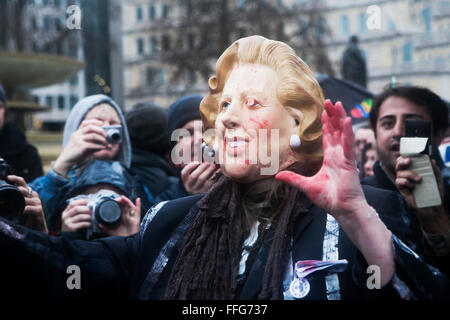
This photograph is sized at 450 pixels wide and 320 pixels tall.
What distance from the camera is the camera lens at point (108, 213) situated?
2674 mm

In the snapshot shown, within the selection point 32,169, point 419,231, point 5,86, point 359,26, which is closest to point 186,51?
point 359,26

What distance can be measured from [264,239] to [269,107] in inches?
16.9

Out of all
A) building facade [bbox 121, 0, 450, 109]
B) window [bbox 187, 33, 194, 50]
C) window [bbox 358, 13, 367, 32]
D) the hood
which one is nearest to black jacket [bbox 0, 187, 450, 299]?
the hood

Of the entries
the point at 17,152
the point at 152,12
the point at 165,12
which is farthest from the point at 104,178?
the point at 152,12

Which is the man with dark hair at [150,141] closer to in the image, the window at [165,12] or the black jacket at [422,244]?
the black jacket at [422,244]

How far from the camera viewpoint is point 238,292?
1.90m

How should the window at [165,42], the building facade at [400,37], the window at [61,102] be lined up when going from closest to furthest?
the building facade at [400,37] < the window at [165,42] < the window at [61,102]

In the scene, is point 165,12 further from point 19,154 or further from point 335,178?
point 335,178

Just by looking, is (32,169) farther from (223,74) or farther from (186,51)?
(186,51)

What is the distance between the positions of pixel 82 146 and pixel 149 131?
107 cm

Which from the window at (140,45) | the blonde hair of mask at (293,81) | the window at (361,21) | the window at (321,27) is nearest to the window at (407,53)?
the window at (361,21)

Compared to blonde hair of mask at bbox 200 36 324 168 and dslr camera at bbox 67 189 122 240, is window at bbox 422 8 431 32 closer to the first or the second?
dslr camera at bbox 67 189 122 240

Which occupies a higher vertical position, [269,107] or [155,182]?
[269,107]
